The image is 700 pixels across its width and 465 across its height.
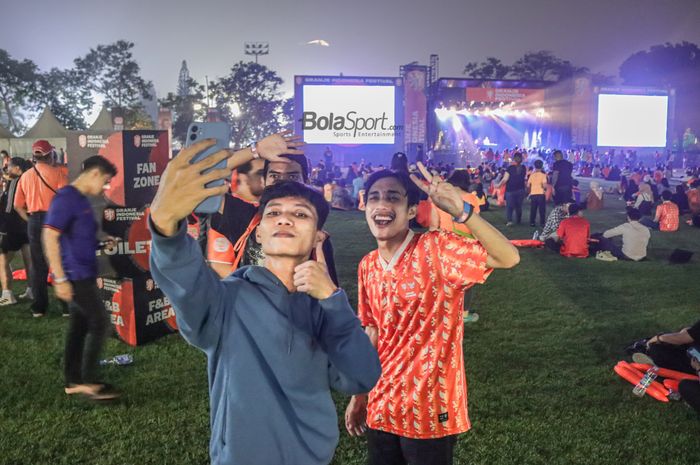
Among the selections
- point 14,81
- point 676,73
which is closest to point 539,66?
point 676,73

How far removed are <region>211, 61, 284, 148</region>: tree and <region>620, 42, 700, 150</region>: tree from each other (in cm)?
3975

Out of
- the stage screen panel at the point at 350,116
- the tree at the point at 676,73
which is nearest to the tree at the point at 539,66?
the tree at the point at 676,73

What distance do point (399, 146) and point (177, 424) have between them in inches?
1182

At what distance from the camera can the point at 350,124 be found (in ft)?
107

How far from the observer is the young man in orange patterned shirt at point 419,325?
2625mm

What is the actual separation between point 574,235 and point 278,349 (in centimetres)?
1051

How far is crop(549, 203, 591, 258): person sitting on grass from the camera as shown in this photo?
11203 millimetres

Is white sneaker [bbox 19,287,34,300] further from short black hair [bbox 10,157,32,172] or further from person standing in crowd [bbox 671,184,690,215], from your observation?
person standing in crowd [bbox 671,184,690,215]

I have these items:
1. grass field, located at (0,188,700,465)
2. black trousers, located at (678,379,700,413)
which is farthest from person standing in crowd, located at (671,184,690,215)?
black trousers, located at (678,379,700,413)

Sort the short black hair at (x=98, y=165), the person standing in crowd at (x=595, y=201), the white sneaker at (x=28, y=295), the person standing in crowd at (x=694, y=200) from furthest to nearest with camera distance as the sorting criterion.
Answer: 1. the person standing in crowd at (x=595, y=201)
2. the person standing in crowd at (x=694, y=200)
3. the white sneaker at (x=28, y=295)
4. the short black hair at (x=98, y=165)

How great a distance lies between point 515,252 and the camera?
256 centimetres

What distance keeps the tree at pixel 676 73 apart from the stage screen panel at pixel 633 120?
2592cm

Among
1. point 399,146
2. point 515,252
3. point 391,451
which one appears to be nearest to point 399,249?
point 515,252

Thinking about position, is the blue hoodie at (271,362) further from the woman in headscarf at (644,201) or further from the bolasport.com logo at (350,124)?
the bolasport.com logo at (350,124)
